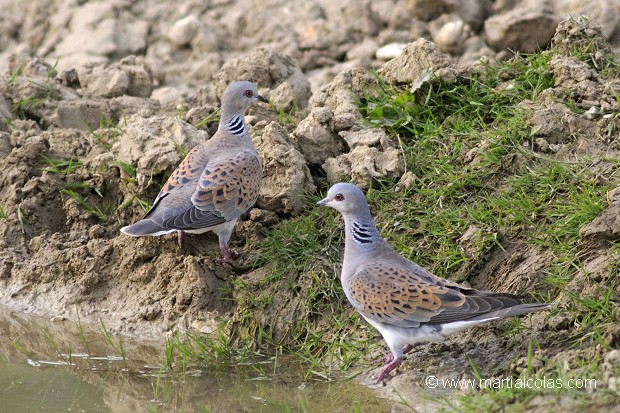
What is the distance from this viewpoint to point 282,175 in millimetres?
6520

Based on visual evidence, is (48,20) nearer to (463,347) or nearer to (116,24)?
(116,24)

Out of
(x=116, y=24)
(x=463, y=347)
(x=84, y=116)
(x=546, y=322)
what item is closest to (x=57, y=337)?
(x=84, y=116)

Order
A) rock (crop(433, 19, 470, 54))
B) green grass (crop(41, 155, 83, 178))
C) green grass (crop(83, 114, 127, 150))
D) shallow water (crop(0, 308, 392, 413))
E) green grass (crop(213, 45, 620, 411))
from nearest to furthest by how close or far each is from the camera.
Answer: shallow water (crop(0, 308, 392, 413)), green grass (crop(213, 45, 620, 411)), green grass (crop(41, 155, 83, 178)), green grass (crop(83, 114, 127, 150)), rock (crop(433, 19, 470, 54))

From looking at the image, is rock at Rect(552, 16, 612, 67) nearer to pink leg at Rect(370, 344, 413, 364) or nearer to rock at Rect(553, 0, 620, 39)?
rock at Rect(553, 0, 620, 39)

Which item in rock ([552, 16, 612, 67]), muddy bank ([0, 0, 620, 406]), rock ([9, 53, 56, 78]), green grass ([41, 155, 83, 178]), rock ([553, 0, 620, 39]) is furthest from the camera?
rock ([553, 0, 620, 39])

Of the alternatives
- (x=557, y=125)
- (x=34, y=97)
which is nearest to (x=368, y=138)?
(x=557, y=125)

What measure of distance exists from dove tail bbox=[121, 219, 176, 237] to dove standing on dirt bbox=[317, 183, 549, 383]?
1123 mm

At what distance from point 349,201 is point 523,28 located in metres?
3.82

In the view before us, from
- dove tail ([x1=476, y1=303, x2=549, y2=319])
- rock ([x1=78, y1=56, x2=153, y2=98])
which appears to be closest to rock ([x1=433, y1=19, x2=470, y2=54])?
rock ([x1=78, y1=56, x2=153, y2=98])

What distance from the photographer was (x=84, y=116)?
778 centimetres

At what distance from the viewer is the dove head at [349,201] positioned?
18.3 ft

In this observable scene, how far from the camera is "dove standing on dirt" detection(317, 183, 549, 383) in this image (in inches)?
196

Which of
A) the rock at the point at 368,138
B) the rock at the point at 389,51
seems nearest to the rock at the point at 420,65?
the rock at the point at 368,138

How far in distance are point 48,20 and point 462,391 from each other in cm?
701
